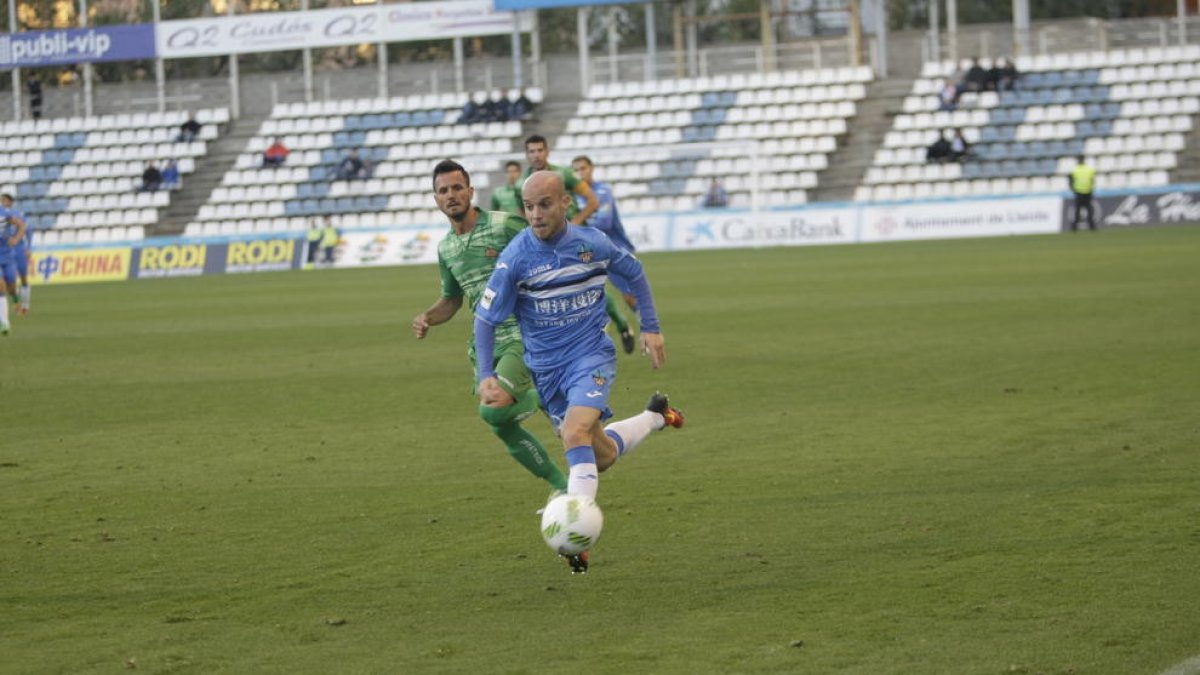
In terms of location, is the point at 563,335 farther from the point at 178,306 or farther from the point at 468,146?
the point at 468,146

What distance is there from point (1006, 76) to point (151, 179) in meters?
25.0

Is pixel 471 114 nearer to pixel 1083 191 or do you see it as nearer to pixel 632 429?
pixel 1083 191

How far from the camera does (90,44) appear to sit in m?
55.2

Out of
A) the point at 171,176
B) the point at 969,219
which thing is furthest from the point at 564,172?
the point at 171,176

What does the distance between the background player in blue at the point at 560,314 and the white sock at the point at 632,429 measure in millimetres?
356

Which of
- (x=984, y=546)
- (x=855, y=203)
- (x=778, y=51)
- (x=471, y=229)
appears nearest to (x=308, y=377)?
(x=471, y=229)

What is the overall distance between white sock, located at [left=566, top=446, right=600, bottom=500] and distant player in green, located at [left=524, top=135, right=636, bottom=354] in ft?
21.2

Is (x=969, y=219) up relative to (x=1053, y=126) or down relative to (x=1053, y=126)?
down

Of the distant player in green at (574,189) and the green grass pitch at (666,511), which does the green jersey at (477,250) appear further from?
the distant player in green at (574,189)

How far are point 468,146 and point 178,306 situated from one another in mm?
22463

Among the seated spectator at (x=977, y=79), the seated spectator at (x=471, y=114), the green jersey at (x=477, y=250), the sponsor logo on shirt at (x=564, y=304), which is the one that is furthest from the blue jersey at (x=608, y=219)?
the seated spectator at (x=471, y=114)

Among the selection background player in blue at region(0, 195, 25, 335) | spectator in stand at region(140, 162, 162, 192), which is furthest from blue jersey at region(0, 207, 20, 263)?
spectator in stand at region(140, 162, 162, 192)

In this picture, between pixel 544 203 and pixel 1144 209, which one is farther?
pixel 1144 209

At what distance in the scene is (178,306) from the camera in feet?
97.8
